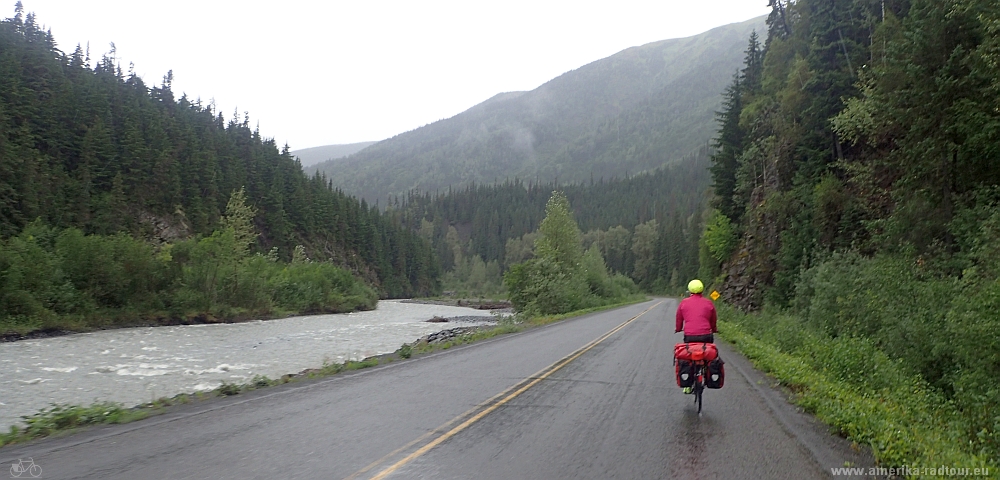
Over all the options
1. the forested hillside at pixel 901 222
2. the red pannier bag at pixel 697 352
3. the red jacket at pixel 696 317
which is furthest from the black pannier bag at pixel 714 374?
the forested hillside at pixel 901 222

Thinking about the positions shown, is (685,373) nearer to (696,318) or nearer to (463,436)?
(696,318)

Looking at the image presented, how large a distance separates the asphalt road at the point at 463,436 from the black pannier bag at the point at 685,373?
485 millimetres

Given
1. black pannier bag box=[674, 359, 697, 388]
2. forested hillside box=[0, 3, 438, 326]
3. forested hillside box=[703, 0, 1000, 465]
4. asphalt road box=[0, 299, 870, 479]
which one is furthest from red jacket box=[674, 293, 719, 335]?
forested hillside box=[0, 3, 438, 326]

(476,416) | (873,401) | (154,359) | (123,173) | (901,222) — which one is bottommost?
(154,359)

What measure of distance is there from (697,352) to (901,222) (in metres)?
12.5

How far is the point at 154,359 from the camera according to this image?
24.1 metres

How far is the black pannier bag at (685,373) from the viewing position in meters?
9.35

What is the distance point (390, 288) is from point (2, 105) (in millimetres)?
76537

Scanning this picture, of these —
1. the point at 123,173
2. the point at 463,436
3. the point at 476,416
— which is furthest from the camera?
the point at 123,173

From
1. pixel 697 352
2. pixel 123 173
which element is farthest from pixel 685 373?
pixel 123 173

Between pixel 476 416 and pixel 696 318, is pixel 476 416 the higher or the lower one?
the lower one

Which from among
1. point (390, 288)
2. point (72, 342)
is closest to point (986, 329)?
point (72, 342)

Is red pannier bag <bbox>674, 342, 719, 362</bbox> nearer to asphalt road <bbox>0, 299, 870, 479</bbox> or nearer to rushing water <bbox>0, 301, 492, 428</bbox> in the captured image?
asphalt road <bbox>0, 299, 870, 479</bbox>

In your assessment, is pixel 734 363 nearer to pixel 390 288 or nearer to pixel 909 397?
pixel 909 397
